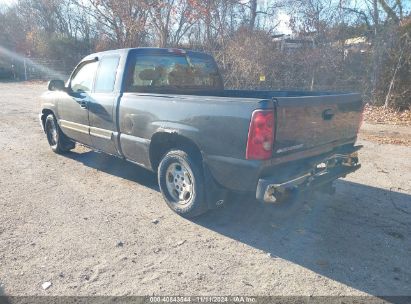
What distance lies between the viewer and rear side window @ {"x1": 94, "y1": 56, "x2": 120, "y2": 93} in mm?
4812

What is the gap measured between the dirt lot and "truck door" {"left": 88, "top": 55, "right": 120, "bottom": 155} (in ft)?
2.20

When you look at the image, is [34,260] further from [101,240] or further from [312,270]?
[312,270]

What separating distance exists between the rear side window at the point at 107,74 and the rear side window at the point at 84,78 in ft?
0.74

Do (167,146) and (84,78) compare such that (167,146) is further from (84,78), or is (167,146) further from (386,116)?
(386,116)

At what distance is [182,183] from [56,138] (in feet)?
12.4

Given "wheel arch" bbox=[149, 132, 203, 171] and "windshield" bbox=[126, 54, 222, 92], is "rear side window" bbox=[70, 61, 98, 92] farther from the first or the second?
"wheel arch" bbox=[149, 132, 203, 171]

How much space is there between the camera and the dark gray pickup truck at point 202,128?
10.4ft

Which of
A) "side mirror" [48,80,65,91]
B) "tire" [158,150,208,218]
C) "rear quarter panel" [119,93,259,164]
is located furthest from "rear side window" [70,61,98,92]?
"tire" [158,150,208,218]

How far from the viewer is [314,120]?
3484 mm

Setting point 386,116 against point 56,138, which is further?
point 386,116

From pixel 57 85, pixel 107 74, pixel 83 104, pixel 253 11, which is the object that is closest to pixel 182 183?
pixel 107 74

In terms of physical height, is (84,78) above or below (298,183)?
above

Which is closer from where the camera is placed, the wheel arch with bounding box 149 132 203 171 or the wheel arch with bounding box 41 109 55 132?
the wheel arch with bounding box 149 132 203 171

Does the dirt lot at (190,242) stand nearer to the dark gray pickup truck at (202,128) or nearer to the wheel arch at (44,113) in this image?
the dark gray pickup truck at (202,128)
